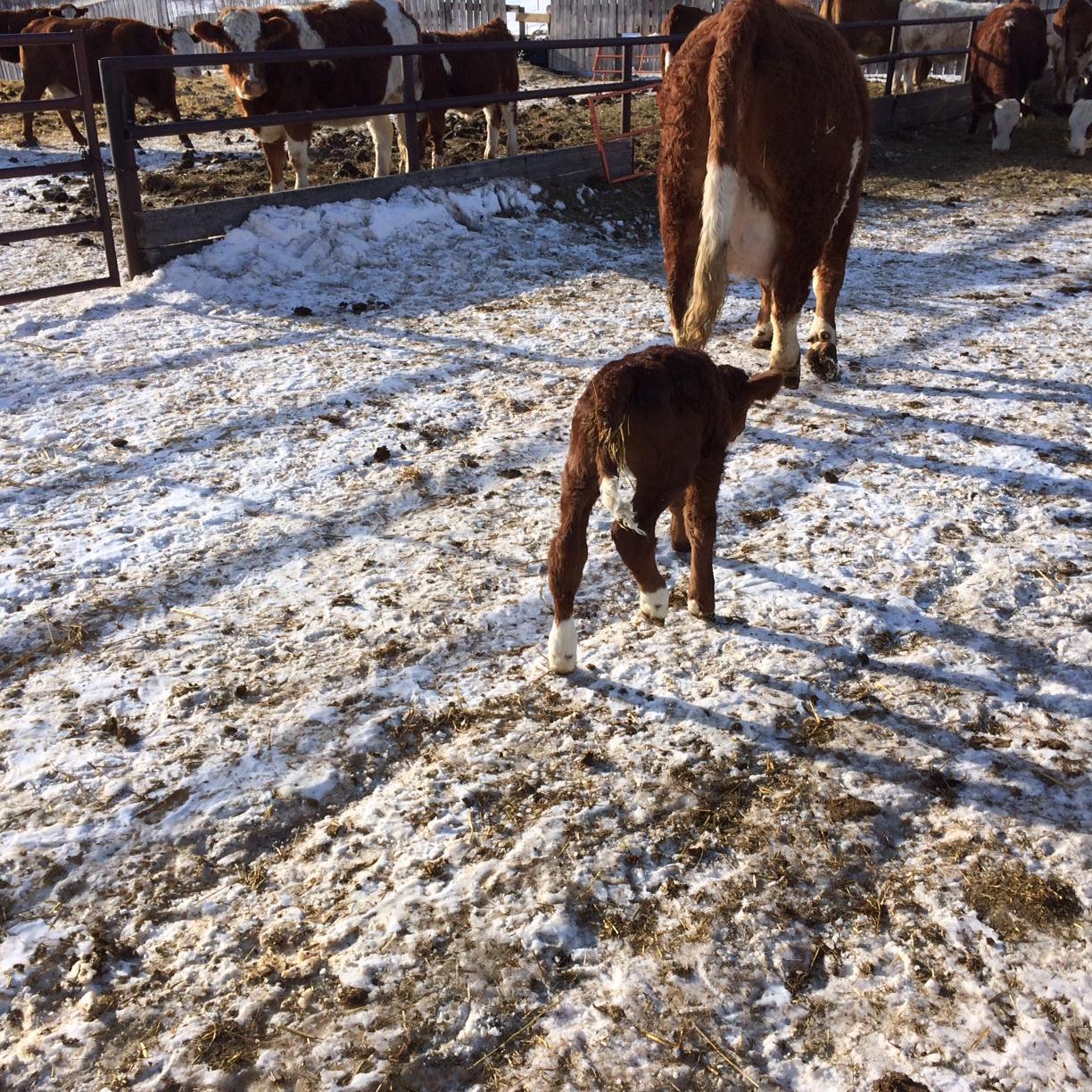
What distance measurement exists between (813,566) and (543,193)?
6.91 metres

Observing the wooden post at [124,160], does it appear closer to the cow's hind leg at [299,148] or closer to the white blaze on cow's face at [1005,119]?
the cow's hind leg at [299,148]

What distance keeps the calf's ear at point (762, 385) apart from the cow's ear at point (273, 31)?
8.40 metres

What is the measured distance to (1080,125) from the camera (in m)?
12.6

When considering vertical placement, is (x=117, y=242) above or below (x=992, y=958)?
above

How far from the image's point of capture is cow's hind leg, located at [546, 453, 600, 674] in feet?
9.24

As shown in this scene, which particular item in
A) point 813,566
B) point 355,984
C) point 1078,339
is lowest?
point 355,984

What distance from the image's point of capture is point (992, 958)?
212 cm

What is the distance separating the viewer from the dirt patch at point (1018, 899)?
221cm

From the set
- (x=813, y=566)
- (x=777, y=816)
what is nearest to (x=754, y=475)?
(x=813, y=566)

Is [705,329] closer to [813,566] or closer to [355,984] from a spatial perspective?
[813,566]

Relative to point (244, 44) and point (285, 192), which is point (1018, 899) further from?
point (244, 44)

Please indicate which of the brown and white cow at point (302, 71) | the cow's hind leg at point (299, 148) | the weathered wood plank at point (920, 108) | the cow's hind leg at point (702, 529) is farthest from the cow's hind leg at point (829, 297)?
the weathered wood plank at point (920, 108)

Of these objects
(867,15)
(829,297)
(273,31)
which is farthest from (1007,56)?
(829,297)

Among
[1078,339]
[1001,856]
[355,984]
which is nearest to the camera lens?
[355,984]
